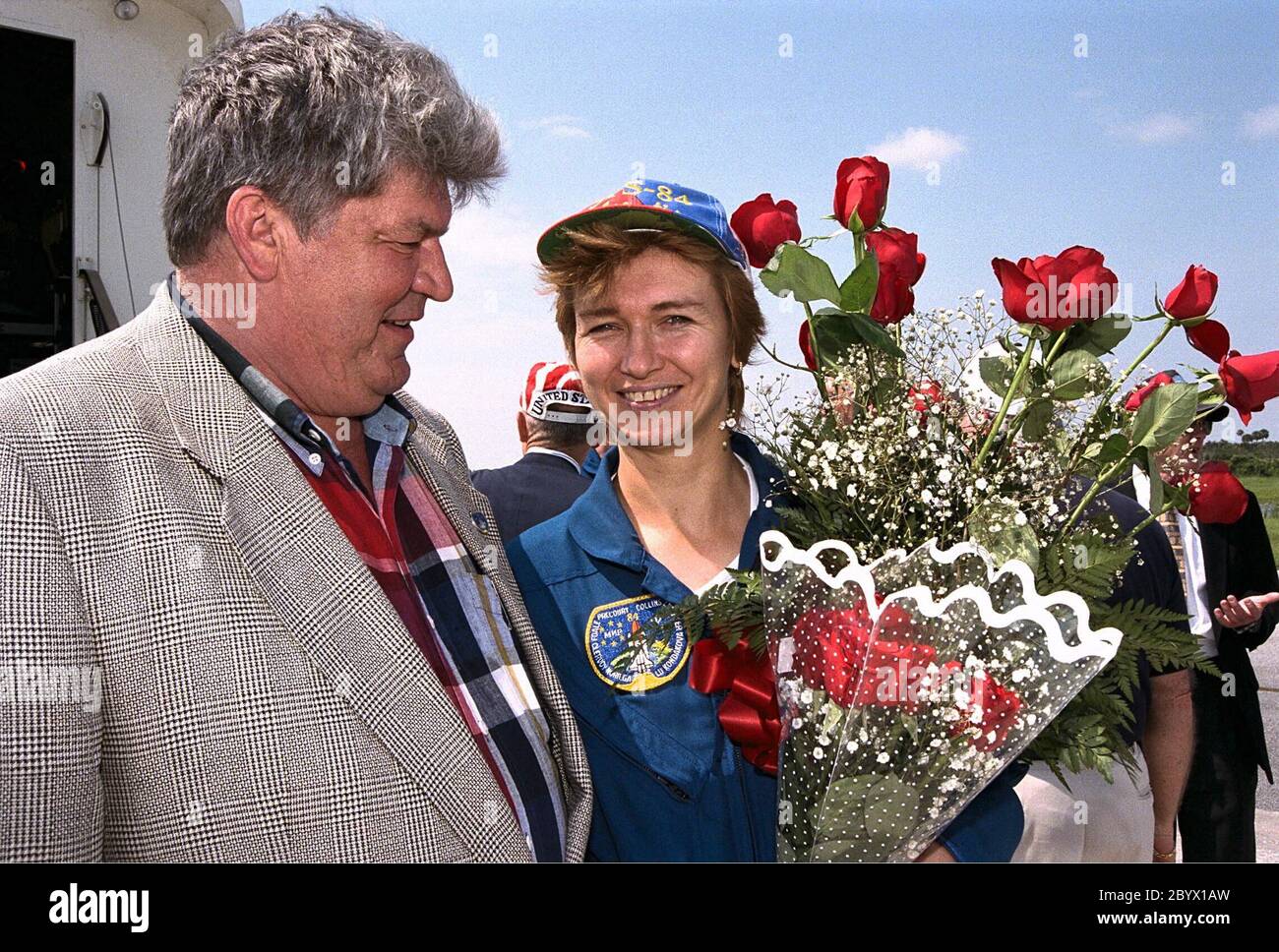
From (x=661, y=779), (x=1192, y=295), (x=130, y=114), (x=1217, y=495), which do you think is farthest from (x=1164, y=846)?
(x=130, y=114)

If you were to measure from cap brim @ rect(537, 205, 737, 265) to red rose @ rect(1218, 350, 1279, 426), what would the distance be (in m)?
0.89

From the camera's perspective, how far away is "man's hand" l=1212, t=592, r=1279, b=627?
166 inches

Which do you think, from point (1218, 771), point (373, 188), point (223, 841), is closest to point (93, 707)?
point (223, 841)

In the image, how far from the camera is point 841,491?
1.66m

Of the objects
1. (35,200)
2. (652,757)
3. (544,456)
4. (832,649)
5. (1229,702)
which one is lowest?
(1229,702)

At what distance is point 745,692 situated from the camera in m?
1.80

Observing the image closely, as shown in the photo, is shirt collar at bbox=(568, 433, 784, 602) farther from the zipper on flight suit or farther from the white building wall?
the white building wall

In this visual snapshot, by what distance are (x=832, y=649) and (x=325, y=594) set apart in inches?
27.3

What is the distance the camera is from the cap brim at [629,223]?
2062mm

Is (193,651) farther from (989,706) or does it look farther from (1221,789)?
(1221,789)

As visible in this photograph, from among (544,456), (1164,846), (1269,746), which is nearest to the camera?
(1164,846)

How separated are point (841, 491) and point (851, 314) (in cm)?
29

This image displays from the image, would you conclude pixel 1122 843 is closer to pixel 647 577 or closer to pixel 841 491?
pixel 841 491

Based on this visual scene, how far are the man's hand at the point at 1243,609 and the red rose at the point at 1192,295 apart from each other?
2983 millimetres
